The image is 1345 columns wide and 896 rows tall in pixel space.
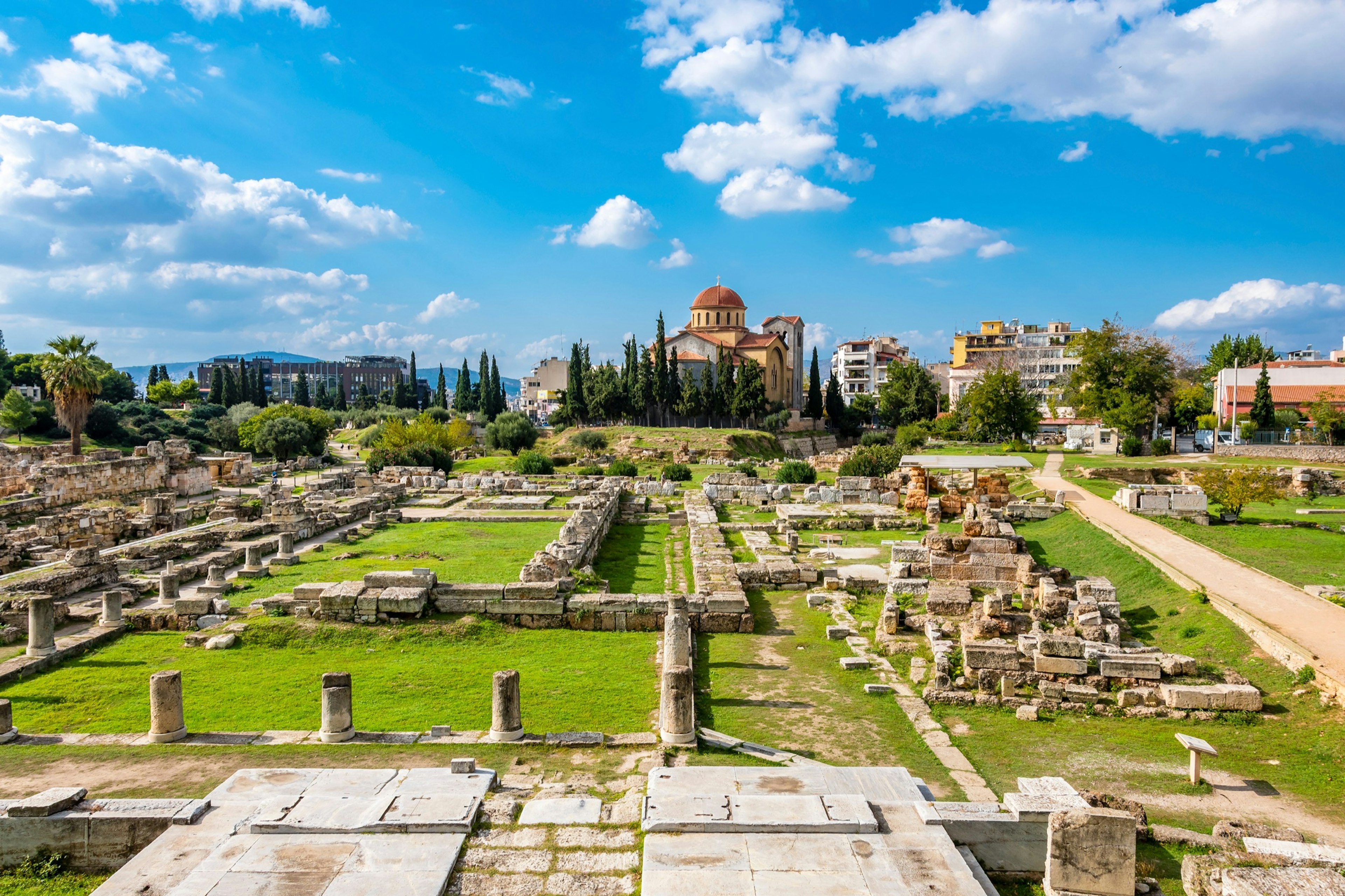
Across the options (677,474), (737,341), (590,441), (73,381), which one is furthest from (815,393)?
(73,381)

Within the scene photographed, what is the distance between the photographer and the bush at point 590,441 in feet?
180

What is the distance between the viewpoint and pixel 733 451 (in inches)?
2210

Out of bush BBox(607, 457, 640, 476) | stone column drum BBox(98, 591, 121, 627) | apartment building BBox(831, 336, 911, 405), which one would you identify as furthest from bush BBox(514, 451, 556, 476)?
apartment building BBox(831, 336, 911, 405)

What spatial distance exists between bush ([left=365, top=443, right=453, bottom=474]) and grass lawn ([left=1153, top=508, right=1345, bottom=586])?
3269cm

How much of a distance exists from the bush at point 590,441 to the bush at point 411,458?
13.1m

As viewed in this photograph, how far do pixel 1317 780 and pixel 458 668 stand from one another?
9599 millimetres

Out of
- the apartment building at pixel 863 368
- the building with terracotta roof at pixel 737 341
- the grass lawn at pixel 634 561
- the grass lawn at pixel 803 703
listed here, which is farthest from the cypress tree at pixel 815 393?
the grass lawn at pixel 803 703

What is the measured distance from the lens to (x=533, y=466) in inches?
1583

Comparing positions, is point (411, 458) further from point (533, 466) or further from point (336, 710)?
point (336, 710)

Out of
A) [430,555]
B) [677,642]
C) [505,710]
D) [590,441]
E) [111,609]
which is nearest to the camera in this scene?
[505,710]

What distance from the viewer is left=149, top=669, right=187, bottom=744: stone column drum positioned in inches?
317

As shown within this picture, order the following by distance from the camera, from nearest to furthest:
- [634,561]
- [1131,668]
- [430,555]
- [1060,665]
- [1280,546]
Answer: [1131,668]
[1060,665]
[1280,546]
[430,555]
[634,561]

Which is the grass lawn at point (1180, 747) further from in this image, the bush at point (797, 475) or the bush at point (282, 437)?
the bush at point (282, 437)

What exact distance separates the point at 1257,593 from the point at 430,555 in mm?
16015
